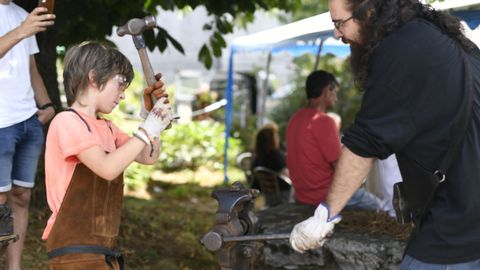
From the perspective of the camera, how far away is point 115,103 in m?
2.99

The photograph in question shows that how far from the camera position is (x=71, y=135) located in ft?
9.12

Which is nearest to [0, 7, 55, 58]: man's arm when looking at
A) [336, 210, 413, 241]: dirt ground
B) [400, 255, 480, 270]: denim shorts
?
[400, 255, 480, 270]: denim shorts

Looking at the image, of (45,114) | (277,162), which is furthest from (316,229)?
(277,162)

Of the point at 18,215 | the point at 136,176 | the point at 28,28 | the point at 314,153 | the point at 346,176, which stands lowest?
the point at 136,176

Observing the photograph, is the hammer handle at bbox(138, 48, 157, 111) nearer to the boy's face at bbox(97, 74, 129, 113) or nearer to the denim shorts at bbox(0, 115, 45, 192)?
the boy's face at bbox(97, 74, 129, 113)

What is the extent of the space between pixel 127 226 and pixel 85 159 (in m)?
3.58

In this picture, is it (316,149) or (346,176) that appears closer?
(346,176)

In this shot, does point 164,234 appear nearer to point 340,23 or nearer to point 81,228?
point 81,228

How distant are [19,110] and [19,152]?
233mm

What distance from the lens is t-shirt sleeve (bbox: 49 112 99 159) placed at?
9.04ft

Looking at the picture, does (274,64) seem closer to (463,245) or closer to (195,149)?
(195,149)

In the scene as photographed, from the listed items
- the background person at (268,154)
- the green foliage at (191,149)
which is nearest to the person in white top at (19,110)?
the background person at (268,154)

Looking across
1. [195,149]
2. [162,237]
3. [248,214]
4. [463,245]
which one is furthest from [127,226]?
[195,149]

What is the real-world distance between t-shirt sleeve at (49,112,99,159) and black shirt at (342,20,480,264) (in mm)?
929
